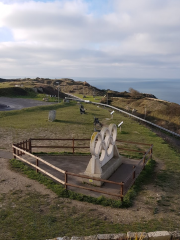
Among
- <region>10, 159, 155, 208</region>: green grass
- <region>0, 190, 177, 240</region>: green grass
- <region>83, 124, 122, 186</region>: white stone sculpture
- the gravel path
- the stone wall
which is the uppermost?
the gravel path

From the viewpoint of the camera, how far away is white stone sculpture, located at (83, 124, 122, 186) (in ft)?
32.0

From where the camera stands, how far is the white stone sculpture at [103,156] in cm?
975

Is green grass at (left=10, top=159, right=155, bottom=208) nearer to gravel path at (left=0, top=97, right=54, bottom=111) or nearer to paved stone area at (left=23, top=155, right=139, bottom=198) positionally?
paved stone area at (left=23, top=155, right=139, bottom=198)

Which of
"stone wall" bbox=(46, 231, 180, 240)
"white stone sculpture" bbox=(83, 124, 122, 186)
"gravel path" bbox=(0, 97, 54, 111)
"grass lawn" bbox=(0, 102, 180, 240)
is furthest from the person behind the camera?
"gravel path" bbox=(0, 97, 54, 111)

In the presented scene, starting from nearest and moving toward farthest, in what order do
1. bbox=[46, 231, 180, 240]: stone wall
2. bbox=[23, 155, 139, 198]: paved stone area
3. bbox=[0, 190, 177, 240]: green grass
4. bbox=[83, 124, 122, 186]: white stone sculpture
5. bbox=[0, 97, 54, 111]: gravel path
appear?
bbox=[46, 231, 180, 240]: stone wall
bbox=[0, 190, 177, 240]: green grass
bbox=[23, 155, 139, 198]: paved stone area
bbox=[83, 124, 122, 186]: white stone sculpture
bbox=[0, 97, 54, 111]: gravel path

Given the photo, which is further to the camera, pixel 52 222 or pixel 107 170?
pixel 107 170

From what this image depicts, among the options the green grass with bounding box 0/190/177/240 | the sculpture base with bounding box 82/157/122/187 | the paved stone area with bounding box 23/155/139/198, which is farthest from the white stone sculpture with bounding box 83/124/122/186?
the green grass with bounding box 0/190/177/240

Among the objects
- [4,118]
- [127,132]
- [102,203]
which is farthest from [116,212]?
[4,118]

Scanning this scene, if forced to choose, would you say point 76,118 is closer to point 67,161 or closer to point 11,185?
point 67,161

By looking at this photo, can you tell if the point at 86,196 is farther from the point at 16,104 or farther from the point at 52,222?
the point at 16,104

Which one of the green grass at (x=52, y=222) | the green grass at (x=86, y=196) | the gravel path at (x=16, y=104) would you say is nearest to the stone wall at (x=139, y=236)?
the green grass at (x=52, y=222)

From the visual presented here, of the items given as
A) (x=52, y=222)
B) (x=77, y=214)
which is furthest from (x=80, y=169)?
(x=52, y=222)

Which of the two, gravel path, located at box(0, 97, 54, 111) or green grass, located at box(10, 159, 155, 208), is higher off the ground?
gravel path, located at box(0, 97, 54, 111)

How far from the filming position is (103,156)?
34.8 feet
